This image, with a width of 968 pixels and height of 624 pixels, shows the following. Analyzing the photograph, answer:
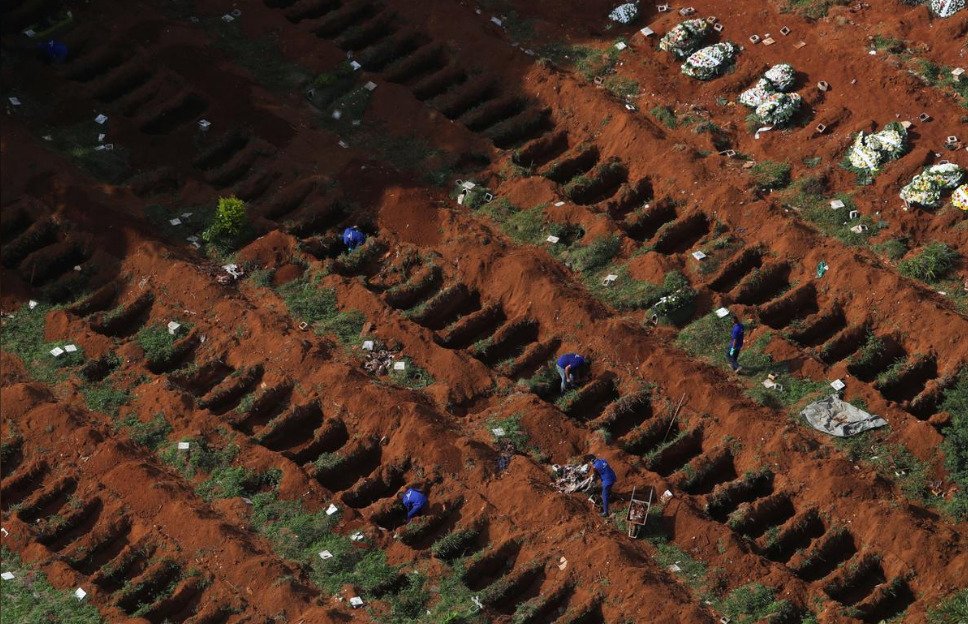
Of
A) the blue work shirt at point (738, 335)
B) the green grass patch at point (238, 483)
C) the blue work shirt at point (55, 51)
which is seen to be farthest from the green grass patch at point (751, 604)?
the blue work shirt at point (55, 51)

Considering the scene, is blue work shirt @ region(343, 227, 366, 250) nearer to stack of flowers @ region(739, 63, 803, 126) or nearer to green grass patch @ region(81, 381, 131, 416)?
green grass patch @ region(81, 381, 131, 416)

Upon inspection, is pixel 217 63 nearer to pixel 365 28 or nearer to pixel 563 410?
pixel 365 28

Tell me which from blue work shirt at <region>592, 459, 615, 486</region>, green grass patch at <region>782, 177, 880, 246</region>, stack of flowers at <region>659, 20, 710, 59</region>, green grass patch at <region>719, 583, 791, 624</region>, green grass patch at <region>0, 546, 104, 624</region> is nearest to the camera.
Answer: green grass patch at <region>719, 583, 791, 624</region>

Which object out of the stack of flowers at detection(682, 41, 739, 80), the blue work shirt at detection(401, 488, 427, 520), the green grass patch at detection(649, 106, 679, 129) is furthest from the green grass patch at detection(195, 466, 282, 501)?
the stack of flowers at detection(682, 41, 739, 80)

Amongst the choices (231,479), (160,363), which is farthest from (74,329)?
(231,479)

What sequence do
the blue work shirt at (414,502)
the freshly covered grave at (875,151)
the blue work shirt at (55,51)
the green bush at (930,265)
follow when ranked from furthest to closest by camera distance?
the blue work shirt at (55,51), the freshly covered grave at (875,151), the green bush at (930,265), the blue work shirt at (414,502)

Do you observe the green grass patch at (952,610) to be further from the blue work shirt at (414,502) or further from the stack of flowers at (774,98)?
the stack of flowers at (774,98)

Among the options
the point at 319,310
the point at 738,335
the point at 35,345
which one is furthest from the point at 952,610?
the point at 35,345
